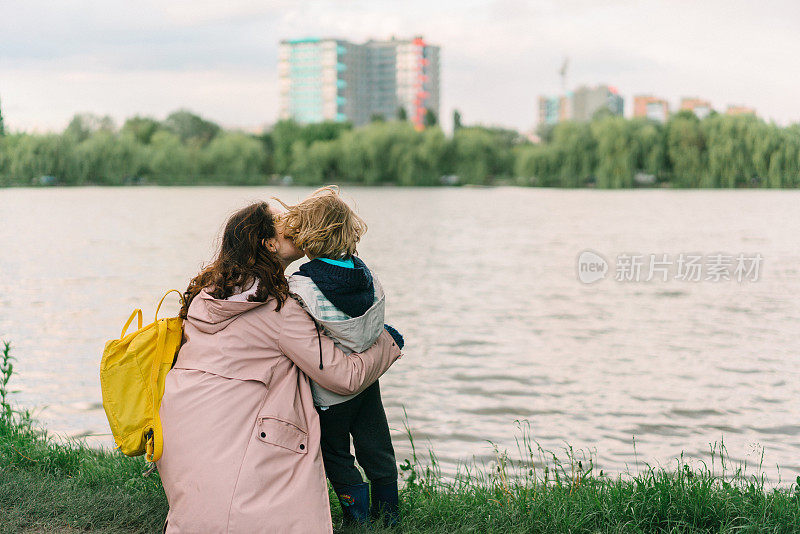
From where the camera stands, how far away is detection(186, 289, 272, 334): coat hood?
2.96 meters

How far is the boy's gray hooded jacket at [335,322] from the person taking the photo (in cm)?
299

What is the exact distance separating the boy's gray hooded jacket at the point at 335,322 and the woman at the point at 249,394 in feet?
0.13

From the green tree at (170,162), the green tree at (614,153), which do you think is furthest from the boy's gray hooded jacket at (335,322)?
the green tree at (170,162)

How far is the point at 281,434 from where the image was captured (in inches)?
113

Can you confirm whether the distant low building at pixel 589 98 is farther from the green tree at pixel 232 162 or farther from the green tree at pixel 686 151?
the green tree at pixel 686 151

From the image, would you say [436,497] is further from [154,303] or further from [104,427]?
[154,303]

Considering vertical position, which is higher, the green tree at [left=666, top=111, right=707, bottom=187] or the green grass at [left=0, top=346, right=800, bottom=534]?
the green tree at [left=666, top=111, right=707, bottom=187]

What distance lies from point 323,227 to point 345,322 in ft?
1.22

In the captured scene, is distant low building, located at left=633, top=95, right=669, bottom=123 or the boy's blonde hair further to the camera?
distant low building, located at left=633, top=95, right=669, bottom=123

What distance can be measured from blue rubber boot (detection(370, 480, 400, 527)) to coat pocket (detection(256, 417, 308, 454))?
1.72ft

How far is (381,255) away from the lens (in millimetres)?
20734

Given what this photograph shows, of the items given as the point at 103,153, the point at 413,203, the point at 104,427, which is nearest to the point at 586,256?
the point at 104,427

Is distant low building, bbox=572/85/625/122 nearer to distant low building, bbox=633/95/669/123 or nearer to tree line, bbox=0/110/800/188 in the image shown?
distant low building, bbox=633/95/669/123

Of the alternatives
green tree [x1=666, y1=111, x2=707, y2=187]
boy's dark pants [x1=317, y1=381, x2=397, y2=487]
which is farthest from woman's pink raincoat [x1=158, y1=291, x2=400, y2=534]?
green tree [x1=666, y1=111, x2=707, y2=187]
